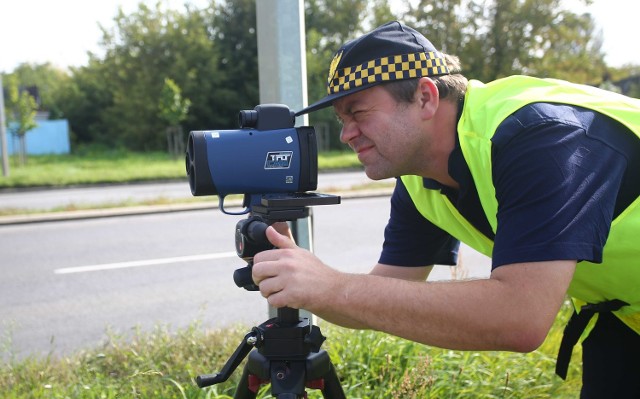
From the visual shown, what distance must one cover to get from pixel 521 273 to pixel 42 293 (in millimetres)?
5507

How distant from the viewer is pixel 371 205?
434 inches

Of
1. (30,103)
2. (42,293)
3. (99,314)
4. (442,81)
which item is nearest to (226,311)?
(99,314)

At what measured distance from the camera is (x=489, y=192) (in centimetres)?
159

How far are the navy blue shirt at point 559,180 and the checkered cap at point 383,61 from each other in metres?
0.28

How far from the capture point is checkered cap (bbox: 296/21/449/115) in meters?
1.61

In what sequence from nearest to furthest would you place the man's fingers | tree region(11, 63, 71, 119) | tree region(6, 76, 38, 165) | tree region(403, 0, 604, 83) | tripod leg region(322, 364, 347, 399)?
the man's fingers
tripod leg region(322, 364, 347, 399)
tree region(6, 76, 38, 165)
tree region(403, 0, 604, 83)
tree region(11, 63, 71, 119)

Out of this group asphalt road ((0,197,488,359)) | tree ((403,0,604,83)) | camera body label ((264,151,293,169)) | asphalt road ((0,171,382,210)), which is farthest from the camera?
Result: tree ((403,0,604,83))

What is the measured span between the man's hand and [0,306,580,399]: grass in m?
1.13

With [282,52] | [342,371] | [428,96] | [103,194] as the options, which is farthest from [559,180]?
[103,194]

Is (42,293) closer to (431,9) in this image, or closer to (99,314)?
(99,314)

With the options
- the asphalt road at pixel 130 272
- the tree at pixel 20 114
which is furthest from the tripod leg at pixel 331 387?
the tree at pixel 20 114

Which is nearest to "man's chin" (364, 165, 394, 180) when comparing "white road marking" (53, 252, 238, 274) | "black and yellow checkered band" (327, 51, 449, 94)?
"black and yellow checkered band" (327, 51, 449, 94)

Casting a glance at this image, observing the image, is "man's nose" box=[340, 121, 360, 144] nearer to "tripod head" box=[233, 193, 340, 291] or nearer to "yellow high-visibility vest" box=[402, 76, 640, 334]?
"tripod head" box=[233, 193, 340, 291]

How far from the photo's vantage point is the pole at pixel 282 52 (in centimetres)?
270
